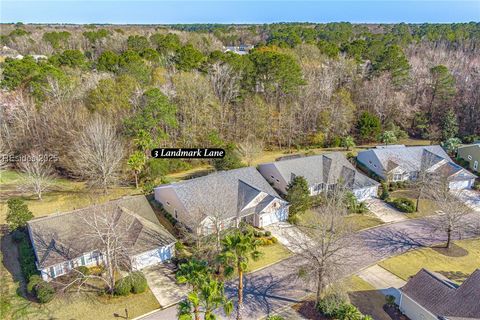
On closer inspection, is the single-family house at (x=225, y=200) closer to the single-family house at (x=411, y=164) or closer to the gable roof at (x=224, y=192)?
the gable roof at (x=224, y=192)

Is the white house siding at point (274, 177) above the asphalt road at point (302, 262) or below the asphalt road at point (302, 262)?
above

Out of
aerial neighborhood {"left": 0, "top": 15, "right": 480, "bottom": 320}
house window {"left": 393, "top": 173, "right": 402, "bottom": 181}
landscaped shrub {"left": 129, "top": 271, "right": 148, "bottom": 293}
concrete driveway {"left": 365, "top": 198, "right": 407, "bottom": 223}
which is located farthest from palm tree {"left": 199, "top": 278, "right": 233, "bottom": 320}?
house window {"left": 393, "top": 173, "right": 402, "bottom": 181}

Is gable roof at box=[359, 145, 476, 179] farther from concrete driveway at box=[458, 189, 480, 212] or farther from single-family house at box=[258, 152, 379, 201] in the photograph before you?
single-family house at box=[258, 152, 379, 201]

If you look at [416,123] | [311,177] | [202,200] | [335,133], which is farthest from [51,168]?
[416,123]

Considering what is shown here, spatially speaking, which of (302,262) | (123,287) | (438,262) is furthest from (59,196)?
(438,262)

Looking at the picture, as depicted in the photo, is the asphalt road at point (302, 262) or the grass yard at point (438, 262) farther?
the grass yard at point (438, 262)

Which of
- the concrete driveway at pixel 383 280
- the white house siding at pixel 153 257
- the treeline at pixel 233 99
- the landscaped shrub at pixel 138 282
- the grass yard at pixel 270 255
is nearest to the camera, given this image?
the landscaped shrub at pixel 138 282

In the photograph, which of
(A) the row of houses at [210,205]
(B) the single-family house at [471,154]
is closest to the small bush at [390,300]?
(A) the row of houses at [210,205]

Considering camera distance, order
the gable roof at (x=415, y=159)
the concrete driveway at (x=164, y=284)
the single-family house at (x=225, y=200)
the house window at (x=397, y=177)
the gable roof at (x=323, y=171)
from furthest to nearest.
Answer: the house window at (x=397, y=177), the gable roof at (x=415, y=159), the gable roof at (x=323, y=171), the single-family house at (x=225, y=200), the concrete driveway at (x=164, y=284)
